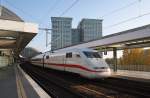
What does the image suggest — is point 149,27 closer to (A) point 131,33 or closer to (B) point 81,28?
(A) point 131,33

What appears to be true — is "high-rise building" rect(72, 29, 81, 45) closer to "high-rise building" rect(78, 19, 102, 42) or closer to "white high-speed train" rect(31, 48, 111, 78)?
"high-rise building" rect(78, 19, 102, 42)

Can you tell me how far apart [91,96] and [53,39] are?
35.3 meters

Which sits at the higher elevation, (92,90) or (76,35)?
(76,35)

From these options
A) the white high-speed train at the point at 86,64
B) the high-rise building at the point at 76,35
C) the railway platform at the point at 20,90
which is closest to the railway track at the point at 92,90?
the railway platform at the point at 20,90

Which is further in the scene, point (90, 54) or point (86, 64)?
point (90, 54)

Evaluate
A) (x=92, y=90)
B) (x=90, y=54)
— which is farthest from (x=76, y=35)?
(x=92, y=90)

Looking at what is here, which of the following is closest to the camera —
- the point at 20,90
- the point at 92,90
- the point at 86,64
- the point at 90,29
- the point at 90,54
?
the point at 20,90

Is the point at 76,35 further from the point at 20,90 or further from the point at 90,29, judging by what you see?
the point at 20,90

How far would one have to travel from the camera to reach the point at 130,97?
12250mm

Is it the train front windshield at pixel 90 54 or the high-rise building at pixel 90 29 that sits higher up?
the high-rise building at pixel 90 29

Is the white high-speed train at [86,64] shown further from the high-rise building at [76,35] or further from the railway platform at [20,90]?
the high-rise building at [76,35]

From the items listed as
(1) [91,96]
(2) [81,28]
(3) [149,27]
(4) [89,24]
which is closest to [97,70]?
(1) [91,96]

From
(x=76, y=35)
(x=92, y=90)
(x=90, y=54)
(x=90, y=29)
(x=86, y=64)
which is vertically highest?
(x=90, y=29)

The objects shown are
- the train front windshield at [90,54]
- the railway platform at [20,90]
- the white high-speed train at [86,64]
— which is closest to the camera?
the railway platform at [20,90]
